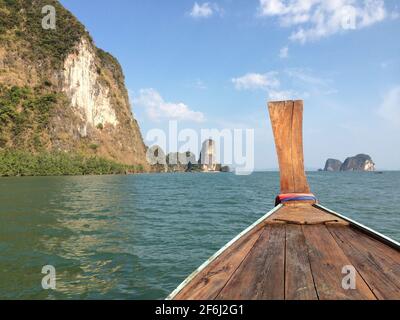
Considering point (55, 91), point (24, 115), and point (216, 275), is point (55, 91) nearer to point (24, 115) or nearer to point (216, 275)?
point (24, 115)

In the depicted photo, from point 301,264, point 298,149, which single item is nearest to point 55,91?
point 298,149

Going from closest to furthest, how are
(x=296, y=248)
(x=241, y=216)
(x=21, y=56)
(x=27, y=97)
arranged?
(x=296, y=248) < (x=241, y=216) < (x=27, y=97) < (x=21, y=56)

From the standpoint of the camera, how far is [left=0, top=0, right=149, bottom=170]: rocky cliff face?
10106cm

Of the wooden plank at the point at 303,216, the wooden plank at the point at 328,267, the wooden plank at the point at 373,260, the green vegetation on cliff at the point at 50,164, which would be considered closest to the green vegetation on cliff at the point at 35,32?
the green vegetation on cliff at the point at 50,164

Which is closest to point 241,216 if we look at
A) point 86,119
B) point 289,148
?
point 289,148

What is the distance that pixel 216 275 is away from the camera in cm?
375

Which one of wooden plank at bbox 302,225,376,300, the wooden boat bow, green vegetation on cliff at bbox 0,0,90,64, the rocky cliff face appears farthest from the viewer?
green vegetation on cliff at bbox 0,0,90,64

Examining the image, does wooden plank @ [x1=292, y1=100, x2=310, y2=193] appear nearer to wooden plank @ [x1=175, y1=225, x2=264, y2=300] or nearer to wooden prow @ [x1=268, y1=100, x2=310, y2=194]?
wooden prow @ [x1=268, y1=100, x2=310, y2=194]

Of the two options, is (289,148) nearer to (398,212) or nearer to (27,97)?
(398,212)

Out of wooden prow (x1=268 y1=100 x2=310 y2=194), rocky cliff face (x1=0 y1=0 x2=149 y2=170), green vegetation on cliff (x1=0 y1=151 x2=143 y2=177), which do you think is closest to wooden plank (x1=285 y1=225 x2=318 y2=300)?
wooden prow (x1=268 y1=100 x2=310 y2=194)

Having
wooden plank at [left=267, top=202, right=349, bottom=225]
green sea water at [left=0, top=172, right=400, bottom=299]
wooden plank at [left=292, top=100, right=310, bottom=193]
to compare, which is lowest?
green sea water at [left=0, top=172, right=400, bottom=299]

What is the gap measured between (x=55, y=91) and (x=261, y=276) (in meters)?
124
